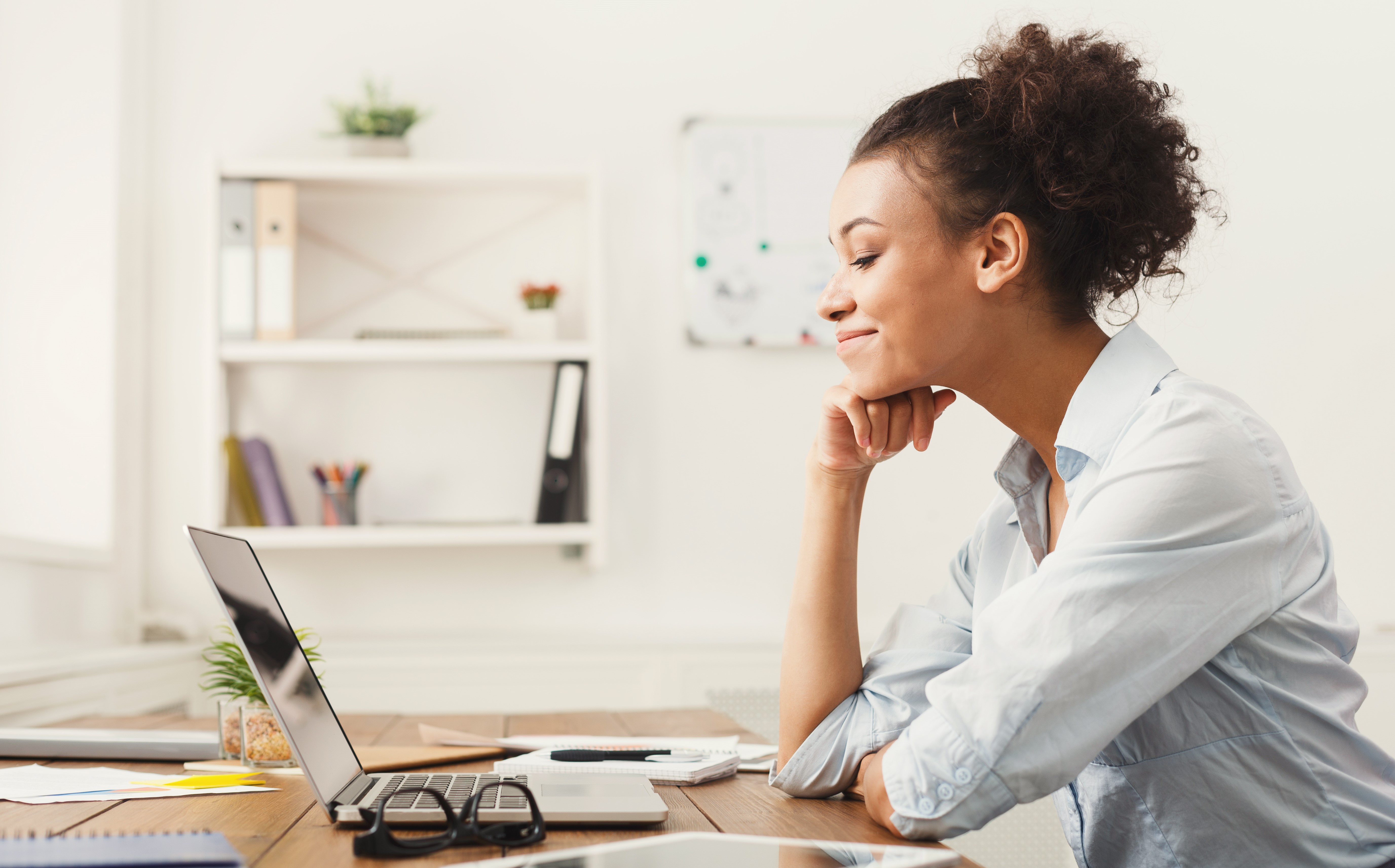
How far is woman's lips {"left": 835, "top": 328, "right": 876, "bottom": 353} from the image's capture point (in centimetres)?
100

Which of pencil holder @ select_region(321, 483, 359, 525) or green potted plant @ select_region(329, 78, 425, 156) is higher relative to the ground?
green potted plant @ select_region(329, 78, 425, 156)

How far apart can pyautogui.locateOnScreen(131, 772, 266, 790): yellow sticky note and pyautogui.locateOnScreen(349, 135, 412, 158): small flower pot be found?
1.69 m

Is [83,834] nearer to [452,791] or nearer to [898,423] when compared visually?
[452,791]

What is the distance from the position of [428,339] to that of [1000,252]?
5.24ft

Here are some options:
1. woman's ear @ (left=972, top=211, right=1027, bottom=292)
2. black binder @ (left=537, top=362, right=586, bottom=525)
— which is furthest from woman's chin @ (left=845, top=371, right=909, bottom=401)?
black binder @ (left=537, top=362, right=586, bottom=525)

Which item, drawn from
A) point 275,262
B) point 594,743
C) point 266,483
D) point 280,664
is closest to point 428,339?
point 275,262

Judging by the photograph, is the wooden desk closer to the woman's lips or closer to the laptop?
the laptop

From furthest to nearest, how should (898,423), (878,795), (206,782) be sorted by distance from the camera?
(898,423), (206,782), (878,795)

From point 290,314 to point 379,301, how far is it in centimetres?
24

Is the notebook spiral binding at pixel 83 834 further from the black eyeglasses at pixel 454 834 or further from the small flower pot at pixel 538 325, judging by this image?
the small flower pot at pixel 538 325

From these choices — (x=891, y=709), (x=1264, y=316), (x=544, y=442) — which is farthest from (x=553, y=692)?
(x=1264, y=316)

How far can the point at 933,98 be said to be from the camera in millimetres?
994

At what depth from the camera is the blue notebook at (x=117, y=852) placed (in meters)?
0.50

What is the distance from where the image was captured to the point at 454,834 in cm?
64
